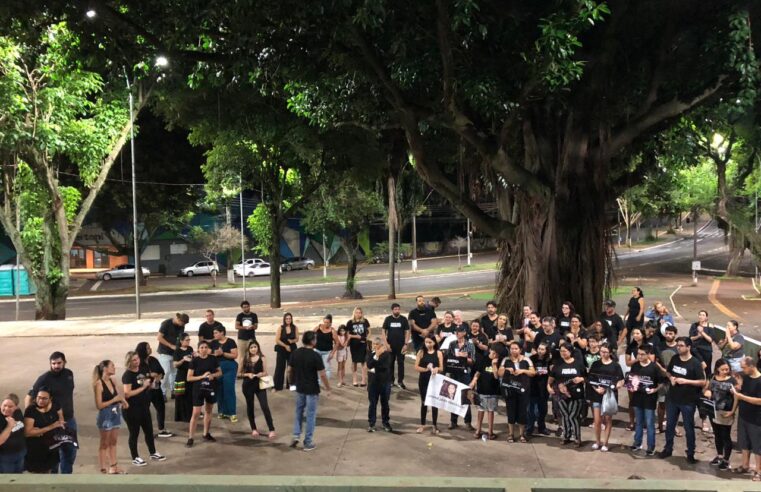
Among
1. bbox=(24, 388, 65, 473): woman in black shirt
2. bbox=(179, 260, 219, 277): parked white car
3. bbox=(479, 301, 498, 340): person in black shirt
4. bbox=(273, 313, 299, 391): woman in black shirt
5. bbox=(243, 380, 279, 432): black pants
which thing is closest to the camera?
bbox=(24, 388, 65, 473): woman in black shirt

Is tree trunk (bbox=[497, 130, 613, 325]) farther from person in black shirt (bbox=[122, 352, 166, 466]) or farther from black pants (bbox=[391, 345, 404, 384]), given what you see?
person in black shirt (bbox=[122, 352, 166, 466])

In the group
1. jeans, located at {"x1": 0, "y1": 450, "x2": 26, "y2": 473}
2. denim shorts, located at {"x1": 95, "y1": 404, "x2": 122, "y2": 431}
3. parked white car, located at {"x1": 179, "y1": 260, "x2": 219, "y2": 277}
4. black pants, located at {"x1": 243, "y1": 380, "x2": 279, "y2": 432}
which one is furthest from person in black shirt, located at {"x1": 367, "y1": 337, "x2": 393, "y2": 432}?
parked white car, located at {"x1": 179, "y1": 260, "x2": 219, "y2": 277}

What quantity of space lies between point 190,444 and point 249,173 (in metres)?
18.3

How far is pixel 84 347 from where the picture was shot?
15.7m

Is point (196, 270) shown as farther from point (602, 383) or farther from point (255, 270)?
point (602, 383)

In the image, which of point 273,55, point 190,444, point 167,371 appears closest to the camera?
point 190,444

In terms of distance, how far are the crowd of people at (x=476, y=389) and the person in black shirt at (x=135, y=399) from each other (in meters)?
0.01

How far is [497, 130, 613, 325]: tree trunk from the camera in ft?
46.5

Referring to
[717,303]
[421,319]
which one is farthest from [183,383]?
[717,303]

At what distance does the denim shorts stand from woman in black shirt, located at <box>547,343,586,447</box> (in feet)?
18.8

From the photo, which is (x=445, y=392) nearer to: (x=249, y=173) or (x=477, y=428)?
(x=477, y=428)

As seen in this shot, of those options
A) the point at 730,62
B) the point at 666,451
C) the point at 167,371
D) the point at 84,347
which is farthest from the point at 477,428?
the point at 84,347

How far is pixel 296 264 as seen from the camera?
54312 millimetres

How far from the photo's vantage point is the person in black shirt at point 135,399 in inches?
306
